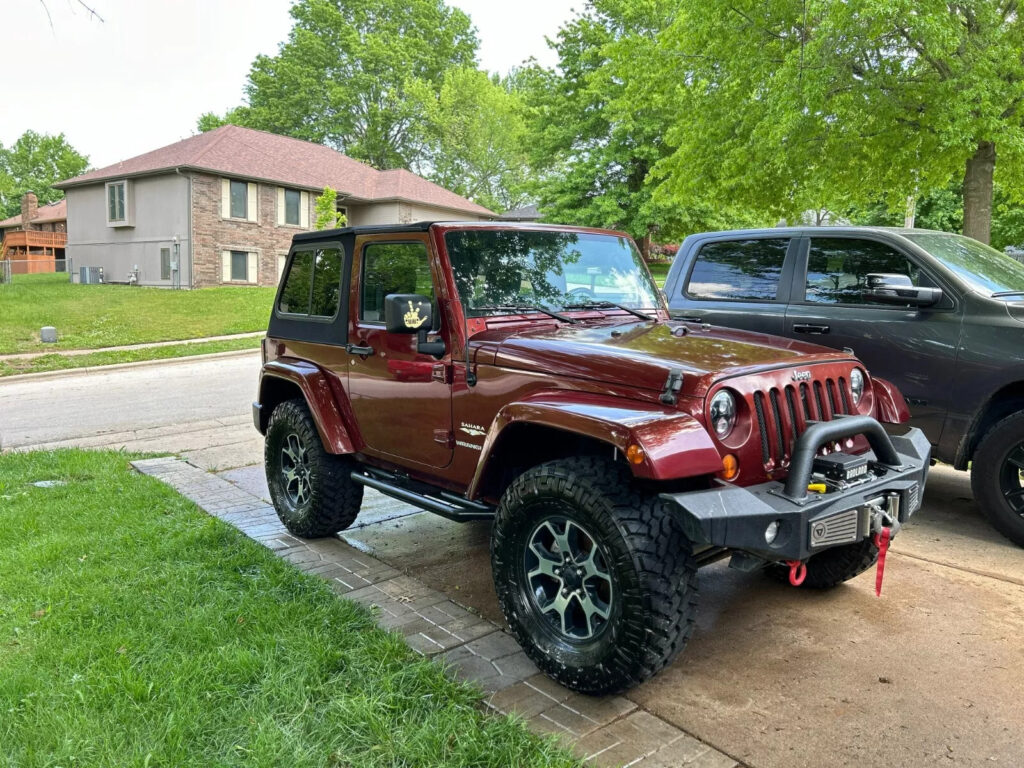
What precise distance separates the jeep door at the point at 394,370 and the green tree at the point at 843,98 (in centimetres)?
751

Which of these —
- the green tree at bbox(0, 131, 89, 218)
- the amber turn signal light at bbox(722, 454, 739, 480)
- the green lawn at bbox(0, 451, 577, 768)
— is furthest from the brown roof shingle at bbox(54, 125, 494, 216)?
the green tree at bbox(0, 131, 89, 218)

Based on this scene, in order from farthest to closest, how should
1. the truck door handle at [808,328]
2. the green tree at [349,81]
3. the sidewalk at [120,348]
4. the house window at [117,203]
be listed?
the green tree at [349,81] < the house window at [117,203] < the sidewalk at [120,348] < the truck door handle at [808,328]

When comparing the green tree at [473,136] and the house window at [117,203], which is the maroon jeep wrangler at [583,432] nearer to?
the house window at [117,203]

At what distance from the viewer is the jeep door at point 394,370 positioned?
3.89 metres

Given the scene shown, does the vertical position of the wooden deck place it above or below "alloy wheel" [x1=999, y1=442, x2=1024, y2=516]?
above

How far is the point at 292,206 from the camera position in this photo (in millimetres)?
32625

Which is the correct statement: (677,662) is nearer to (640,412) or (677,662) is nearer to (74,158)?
(640,412)

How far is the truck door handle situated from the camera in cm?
555

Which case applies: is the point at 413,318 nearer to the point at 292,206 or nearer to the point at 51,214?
the point at 292,206

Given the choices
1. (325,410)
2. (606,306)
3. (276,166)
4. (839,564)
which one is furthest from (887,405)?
(276,166)

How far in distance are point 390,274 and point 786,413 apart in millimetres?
2287

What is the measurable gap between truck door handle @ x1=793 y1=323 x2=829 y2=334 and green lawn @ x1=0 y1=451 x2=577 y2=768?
3.82 m

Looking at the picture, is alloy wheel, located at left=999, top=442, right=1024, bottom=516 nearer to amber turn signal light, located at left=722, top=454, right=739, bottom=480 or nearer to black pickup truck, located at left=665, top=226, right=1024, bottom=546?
black pickup truck, located at left=665, top=226, right=1024, bottom=546

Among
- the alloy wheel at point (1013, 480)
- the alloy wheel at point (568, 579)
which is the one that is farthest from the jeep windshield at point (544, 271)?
the alloy wheel at point (1013, 480)
